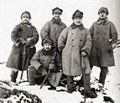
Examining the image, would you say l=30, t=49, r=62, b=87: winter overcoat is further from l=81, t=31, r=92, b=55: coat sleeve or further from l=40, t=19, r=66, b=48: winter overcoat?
l=81, t=31, r=92, b=55: coat sleeve

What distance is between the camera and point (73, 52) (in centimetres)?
217

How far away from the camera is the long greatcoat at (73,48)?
7.10 ft

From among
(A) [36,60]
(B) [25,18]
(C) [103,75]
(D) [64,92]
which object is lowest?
(D) [64,92]

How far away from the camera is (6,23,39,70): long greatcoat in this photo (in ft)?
7.09

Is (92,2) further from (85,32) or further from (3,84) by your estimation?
(3,84)

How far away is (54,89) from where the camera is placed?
2.16 meters

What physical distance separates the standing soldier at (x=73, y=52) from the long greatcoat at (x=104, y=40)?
3.2 inches

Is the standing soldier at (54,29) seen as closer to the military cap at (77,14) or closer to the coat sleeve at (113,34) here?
the military cap at (77,14)

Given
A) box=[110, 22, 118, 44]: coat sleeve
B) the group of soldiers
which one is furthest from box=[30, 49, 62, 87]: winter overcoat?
box=[110, 22, 118, 44]: coat sleeve

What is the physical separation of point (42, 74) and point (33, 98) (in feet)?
0.54

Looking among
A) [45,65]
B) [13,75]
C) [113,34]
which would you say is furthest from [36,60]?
[113,34]

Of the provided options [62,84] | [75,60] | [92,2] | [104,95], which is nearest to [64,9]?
[92,2]

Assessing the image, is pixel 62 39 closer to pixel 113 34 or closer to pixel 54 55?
pixel 54 55

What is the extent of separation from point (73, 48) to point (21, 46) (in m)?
0.34
